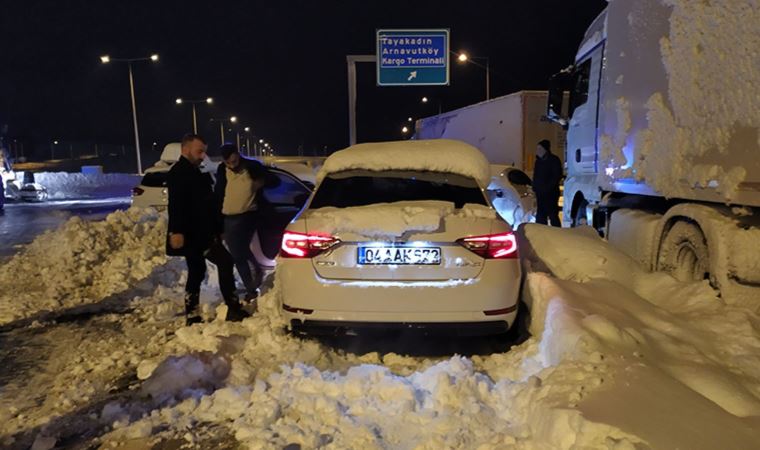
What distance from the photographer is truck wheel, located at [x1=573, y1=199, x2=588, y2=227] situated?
29.0ft

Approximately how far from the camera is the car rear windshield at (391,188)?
15.4 feet

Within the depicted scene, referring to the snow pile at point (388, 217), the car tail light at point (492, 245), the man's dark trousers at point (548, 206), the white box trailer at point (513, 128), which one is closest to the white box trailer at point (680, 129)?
the car tail light at point (492, 245)

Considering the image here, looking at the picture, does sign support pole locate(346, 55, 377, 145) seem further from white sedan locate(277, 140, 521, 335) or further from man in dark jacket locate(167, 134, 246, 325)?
A: white sedan locate(277, 140, 521, 335)

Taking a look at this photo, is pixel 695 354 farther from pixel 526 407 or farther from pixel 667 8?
pixel 667 8

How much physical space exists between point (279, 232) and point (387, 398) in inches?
164

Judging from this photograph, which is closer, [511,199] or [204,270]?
[204,270]

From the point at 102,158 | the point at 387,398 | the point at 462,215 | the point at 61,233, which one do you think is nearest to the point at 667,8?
the point at 462,215

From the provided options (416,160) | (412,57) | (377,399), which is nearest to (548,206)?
(416,160)

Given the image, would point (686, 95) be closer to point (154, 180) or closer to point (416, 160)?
point (416, 160)

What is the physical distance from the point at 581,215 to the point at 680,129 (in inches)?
166

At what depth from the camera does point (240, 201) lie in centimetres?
590

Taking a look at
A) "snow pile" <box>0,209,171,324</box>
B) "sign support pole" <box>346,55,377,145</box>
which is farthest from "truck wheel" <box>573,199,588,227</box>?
"sign support pole" <box>346,55,377,145</box>

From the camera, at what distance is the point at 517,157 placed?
1642 cm

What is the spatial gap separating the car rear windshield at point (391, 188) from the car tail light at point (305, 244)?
1.71 feet
